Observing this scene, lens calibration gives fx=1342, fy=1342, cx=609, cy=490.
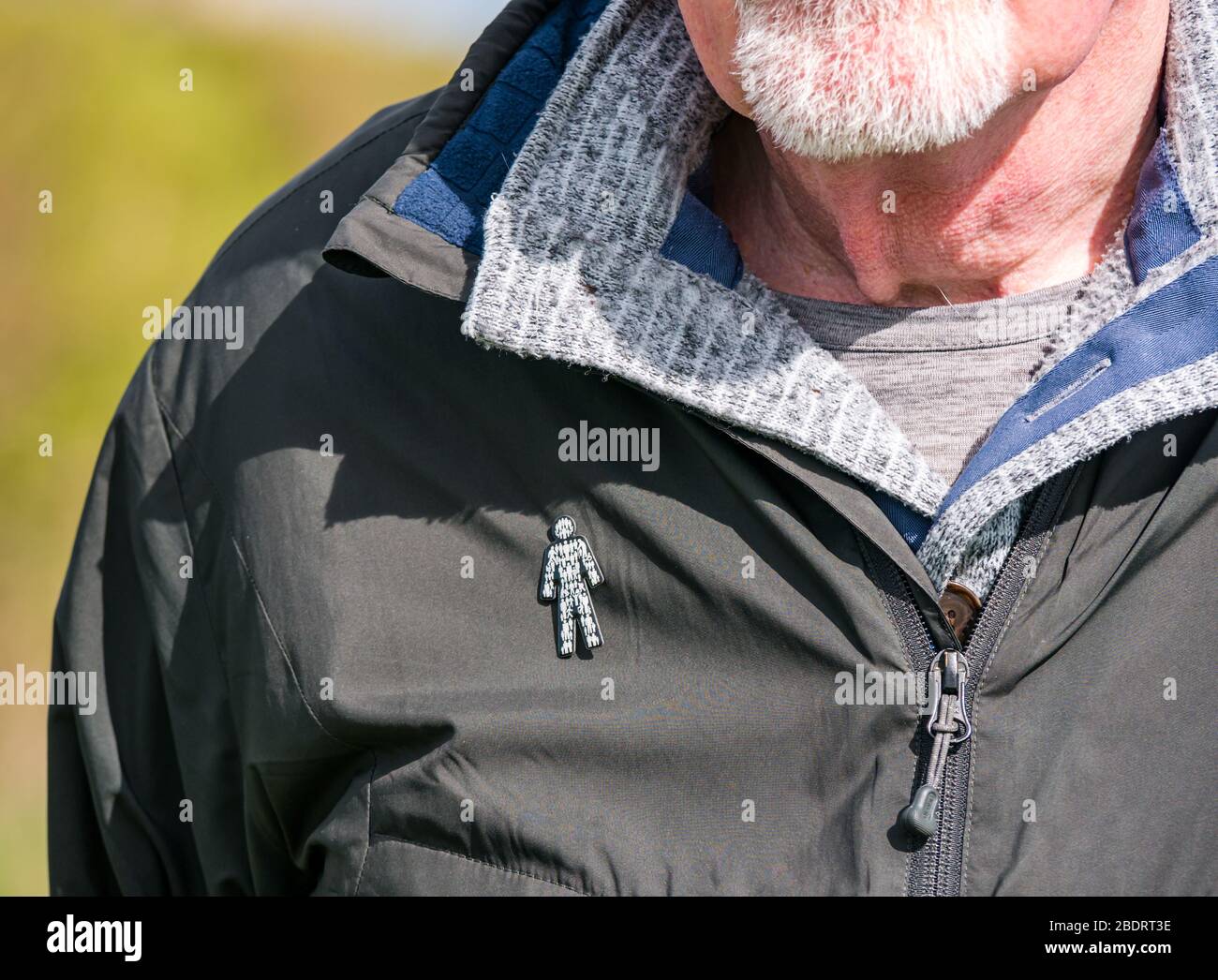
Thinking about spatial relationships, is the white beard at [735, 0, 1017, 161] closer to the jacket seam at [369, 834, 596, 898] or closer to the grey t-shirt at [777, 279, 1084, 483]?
the grey t-shirt at [777, 279, 1084, 483]

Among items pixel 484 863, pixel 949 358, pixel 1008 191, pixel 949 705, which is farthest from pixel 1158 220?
pixel 484 863

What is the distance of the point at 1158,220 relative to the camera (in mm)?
1708

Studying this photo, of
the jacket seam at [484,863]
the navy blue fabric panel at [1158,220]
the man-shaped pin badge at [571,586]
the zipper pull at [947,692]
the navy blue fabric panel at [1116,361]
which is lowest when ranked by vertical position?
the jacket seam at [484,863]

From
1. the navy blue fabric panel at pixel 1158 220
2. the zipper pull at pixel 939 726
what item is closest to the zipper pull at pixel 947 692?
the zipper pull at pixel 939 726

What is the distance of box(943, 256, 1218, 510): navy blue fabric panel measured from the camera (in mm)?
1548

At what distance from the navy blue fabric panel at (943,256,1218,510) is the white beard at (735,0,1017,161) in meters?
0.30

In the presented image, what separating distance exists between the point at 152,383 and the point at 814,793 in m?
1.23

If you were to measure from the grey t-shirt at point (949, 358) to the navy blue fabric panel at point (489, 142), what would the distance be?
510 millimetres

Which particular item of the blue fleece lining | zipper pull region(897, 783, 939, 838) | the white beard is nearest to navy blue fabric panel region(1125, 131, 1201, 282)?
the blue fleece lining

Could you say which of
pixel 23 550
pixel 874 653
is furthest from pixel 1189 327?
pixel 23 550

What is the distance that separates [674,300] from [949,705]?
2.04 feet

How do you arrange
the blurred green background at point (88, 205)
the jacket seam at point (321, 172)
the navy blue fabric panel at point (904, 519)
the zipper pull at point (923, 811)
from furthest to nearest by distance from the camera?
the blurred green background at point (88, 205) → the jacket seam at point (321, 172) → the navy blue fabric panel at point (904, 519) → the zipper pull at point (923, 811)

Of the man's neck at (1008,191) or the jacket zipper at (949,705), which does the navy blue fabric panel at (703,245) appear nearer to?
the man's neck at (1008,191)

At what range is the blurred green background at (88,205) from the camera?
5.30 m
